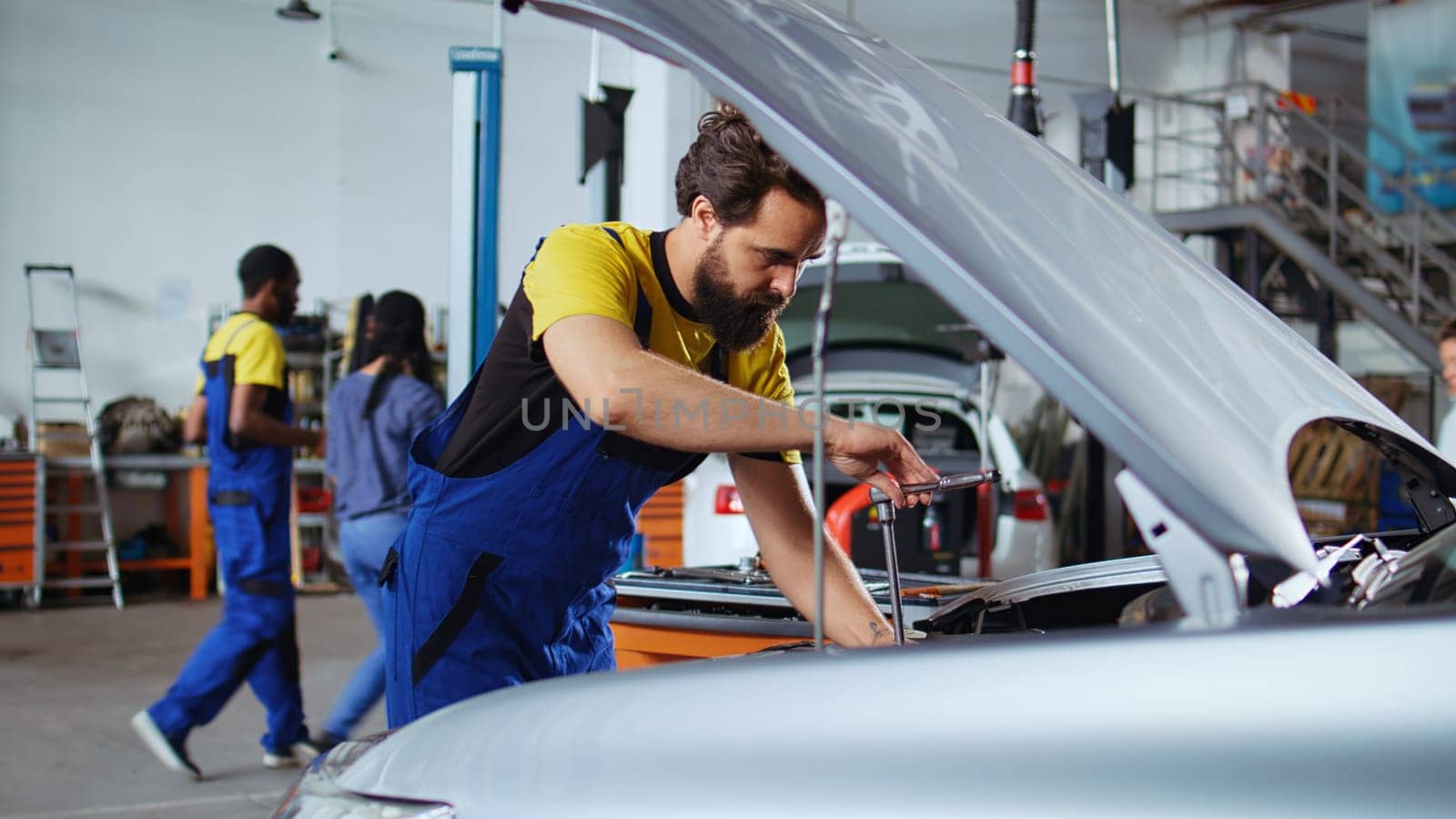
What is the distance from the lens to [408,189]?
10508mm

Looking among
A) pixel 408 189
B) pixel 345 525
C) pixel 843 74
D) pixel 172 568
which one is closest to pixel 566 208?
pixel 408 189

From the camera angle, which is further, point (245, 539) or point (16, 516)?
point (16, 516)

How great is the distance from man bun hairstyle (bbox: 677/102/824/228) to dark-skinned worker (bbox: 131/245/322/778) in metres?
Result: 2.83

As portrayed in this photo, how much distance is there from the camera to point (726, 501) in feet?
19.9

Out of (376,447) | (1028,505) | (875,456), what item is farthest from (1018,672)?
(1028,505)

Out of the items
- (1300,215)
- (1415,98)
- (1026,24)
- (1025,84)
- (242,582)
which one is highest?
(1415,98)

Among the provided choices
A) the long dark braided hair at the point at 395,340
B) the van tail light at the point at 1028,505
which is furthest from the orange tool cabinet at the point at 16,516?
the van tail light at the point at 1028,505

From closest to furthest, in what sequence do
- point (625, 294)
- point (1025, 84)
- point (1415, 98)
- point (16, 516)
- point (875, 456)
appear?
point (875, 456) < point (625, 294) < point (1025, 84) < point (16, 516) < point (1415, 98)

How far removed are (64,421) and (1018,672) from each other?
374 inches

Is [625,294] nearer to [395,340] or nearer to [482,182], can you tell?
[482,182]

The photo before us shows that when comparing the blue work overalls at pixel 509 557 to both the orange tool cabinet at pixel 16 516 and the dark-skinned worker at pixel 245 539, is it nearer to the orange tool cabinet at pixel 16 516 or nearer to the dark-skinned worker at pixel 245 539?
the dark-skinned worker at pixel 245 539

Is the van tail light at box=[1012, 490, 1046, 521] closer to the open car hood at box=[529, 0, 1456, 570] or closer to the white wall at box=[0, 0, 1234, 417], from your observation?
the white wall at box=[0, 0, 1234, 417]

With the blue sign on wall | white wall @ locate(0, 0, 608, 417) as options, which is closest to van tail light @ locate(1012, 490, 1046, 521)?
white wall @ locate(0, 0, 608, 417)

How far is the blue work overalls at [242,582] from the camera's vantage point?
13.6 ft
